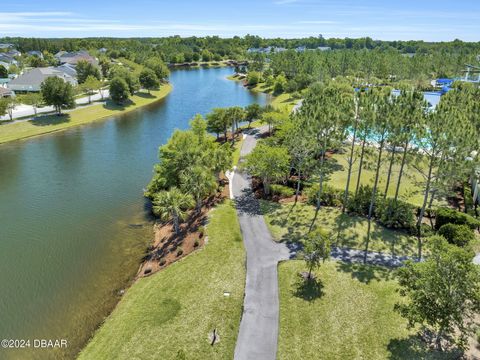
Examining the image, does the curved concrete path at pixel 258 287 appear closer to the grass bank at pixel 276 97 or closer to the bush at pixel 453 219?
the bush at pixel 453 219

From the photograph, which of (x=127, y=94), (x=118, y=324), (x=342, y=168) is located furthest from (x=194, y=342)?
(x=127, y=94)

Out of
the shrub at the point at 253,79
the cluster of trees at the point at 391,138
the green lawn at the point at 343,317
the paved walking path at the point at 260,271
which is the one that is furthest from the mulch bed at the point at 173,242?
the shrub at the point at 253,79

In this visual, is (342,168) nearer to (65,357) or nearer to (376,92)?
(376,92)

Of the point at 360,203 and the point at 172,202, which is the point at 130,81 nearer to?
the point at 172,202

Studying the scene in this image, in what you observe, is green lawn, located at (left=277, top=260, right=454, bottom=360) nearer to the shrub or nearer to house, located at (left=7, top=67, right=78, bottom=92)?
house, located at (left=7, top=67, right=78, bottom=92)

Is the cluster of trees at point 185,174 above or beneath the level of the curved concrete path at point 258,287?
above

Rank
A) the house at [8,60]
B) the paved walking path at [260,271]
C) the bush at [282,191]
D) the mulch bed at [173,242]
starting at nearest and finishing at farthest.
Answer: the paved walking path at [260,271]
the mulch bed at [173,242]
the bush at [282,191]
the house at [8,60]
